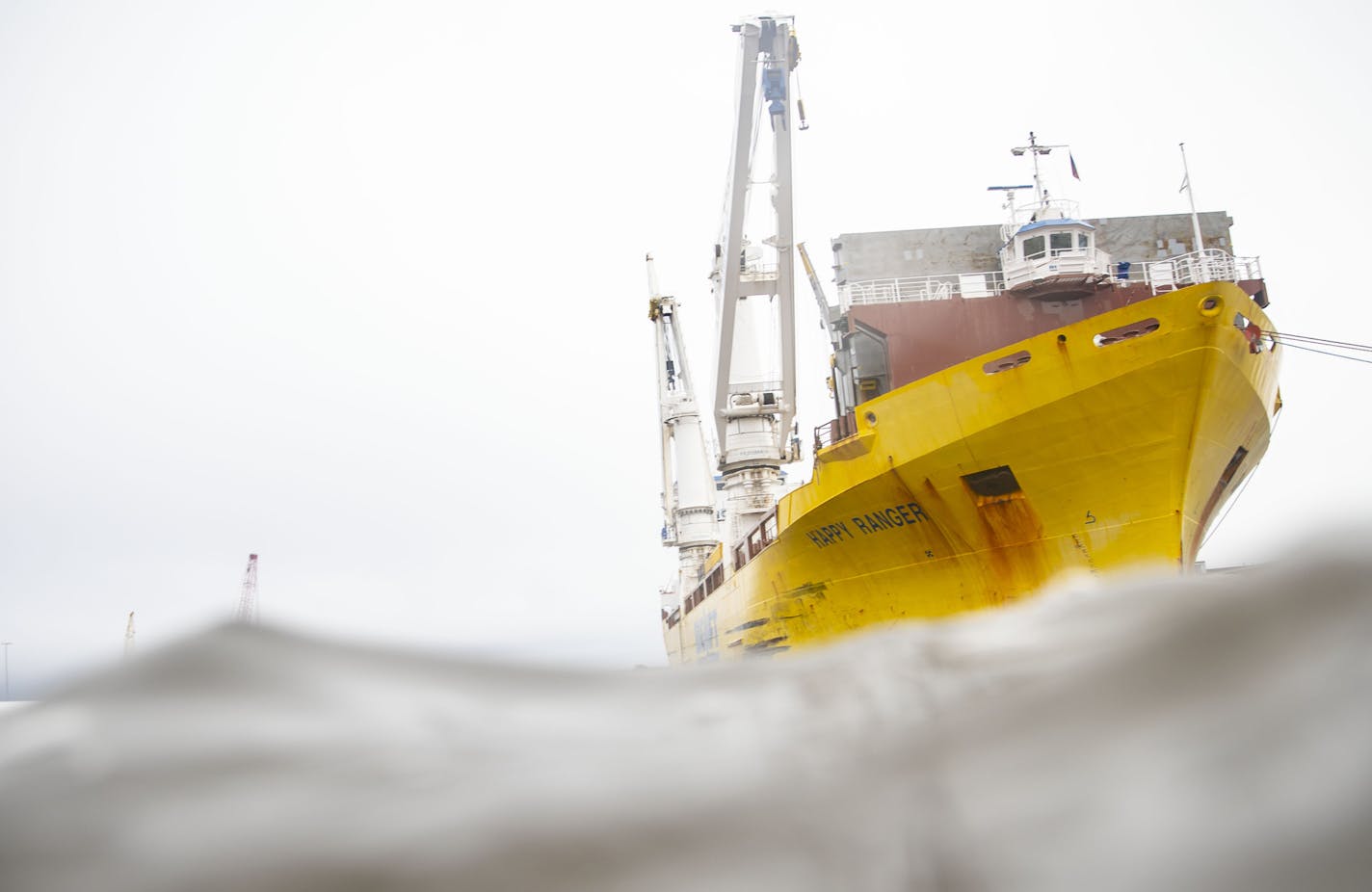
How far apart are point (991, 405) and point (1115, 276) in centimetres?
764

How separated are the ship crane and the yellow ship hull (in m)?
18.3

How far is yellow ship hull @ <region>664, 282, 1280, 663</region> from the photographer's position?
10.2m

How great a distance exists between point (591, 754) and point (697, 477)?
30.8 metres

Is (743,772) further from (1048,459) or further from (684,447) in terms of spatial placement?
(684,447)

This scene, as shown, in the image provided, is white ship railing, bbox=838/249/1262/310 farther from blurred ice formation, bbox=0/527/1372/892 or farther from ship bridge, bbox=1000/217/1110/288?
blurred ice formation, bbox=0/527/1372/892

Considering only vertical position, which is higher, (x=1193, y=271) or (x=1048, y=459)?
(x=1193, y=271)

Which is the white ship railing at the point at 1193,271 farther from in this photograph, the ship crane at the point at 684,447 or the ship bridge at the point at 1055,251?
the ship crane at the point at 684,447

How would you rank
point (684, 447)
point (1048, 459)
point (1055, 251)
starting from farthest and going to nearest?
point (684, 447), point (1055, 251), point (1048, 459)

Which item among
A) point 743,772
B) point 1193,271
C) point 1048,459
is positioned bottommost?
point 743,772

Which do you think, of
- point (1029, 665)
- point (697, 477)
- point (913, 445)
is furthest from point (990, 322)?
point (697, 477)

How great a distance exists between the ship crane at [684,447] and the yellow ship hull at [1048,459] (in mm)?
18255

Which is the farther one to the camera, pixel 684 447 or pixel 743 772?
pixel 684 447

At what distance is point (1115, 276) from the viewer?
16578 millimetres

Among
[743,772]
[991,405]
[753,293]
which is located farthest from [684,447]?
[743,772]
